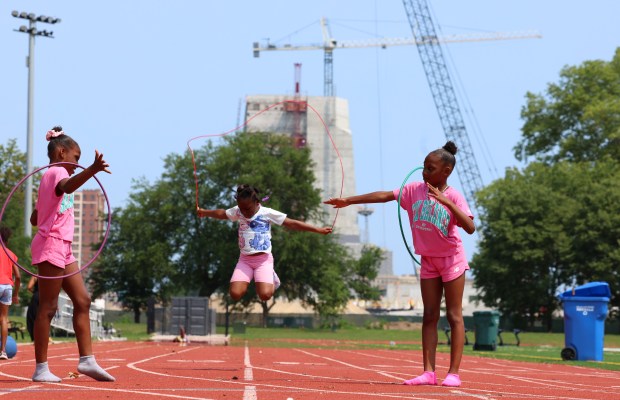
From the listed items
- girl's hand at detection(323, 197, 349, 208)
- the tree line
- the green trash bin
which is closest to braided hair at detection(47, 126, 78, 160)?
girl's hand at detection(323, 197, 349, 208)

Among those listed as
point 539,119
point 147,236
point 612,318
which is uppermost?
point 539,119

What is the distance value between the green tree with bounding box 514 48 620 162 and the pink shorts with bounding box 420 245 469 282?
63752mm

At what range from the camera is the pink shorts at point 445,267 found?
9945 mm

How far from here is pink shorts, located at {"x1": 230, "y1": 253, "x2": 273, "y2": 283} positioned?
1249cm

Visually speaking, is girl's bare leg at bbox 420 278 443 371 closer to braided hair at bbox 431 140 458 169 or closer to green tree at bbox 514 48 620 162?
braided hair at bbox 431 140 458 169

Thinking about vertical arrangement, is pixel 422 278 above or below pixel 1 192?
below

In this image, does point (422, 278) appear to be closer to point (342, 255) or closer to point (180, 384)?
point (180, 384)

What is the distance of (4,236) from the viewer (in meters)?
13.9

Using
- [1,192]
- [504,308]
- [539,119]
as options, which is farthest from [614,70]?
[1,192]

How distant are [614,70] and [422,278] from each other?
70174mm

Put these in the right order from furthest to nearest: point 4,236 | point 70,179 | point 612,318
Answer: point 612,318 < point 4,236 < point 70,179

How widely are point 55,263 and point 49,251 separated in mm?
117

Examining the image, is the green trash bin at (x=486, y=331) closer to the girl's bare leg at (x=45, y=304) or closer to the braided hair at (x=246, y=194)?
the braided hair at (x=246, y=194)

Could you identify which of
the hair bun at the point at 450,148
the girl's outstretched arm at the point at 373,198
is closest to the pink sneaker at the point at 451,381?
the girl's outstretched arm at the point at 373,198
